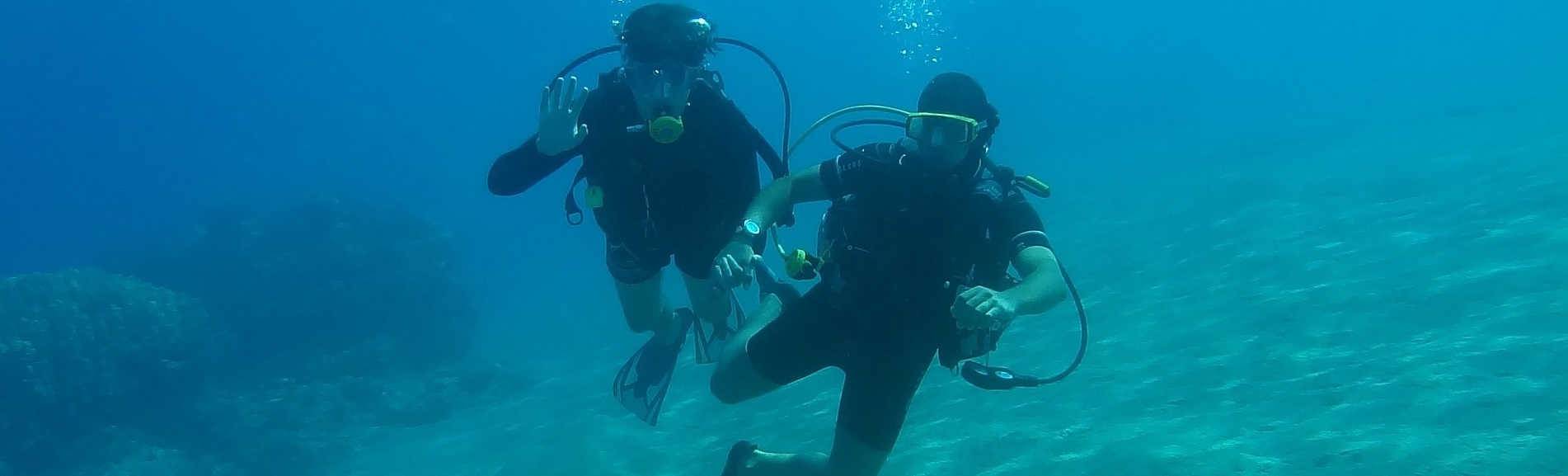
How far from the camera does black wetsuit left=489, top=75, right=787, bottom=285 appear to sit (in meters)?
5.17

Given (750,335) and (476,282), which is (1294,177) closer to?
(750,335)

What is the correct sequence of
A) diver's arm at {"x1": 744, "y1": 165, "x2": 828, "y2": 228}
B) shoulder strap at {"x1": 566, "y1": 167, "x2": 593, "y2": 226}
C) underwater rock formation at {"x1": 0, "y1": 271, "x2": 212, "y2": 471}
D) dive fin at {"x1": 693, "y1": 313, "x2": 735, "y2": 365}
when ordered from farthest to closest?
underwater rock formation at {"x1": 0, "y1": 271, "x2": 212, "y2": 471} < dive fin at {"x1": 693, "y1": 313, "x2": 735, "y2": 365} < shoulder strap at {"x1": 566, "y1": 167, "x2": 593, "y2": 226} < diver's arm at {"x1": 744, "y1": 165, "x2": 828, "y2": 228}

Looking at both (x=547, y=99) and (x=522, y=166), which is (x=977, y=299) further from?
(x=522, y=166)

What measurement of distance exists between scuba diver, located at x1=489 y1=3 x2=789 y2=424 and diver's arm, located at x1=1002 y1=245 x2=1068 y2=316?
165cm

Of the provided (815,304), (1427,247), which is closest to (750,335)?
(815,304)

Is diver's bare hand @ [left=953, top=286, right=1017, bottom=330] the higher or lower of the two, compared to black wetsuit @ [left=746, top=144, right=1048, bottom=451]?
lower

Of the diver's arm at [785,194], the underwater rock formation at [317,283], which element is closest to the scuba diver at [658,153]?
the diver's arm at [785,194]

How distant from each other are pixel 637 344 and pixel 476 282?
23.3m

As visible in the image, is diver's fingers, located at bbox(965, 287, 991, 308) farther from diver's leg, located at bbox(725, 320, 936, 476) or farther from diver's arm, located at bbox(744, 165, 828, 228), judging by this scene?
diver's arm, located at bbox(744, 165, 828, 228)

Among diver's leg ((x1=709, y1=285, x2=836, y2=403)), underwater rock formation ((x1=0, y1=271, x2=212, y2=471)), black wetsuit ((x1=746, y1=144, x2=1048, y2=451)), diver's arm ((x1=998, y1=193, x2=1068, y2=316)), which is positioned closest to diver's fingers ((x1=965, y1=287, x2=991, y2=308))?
diver's arm ((x1=998, y1=193, x2=1068, y2=316))

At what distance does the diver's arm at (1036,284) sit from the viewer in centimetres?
382

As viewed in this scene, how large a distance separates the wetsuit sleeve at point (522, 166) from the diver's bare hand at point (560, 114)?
17.9 inches

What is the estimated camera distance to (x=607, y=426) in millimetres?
11570

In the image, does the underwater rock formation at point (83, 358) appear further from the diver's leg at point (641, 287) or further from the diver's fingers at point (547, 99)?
the diver's fingers at point (547, 99)
